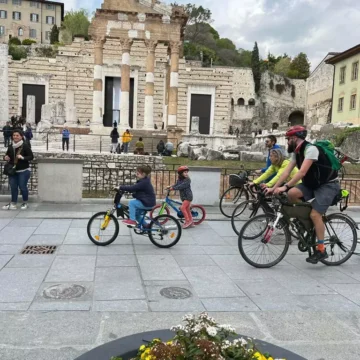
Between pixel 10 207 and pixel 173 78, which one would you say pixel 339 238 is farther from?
pixel 173 78

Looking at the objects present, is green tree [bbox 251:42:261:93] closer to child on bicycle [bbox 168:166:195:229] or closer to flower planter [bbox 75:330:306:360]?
child on bicycle [bbox 168:166:195:229]

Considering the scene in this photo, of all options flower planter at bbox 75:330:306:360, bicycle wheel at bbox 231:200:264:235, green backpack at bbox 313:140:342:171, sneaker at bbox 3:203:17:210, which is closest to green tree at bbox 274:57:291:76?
bicycle wheel at bbox 231:200:264:235

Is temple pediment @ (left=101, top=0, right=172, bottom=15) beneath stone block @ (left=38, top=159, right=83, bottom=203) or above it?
above

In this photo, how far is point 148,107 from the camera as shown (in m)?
33.7

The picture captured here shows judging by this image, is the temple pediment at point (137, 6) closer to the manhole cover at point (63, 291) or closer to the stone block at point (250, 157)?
the stone block at point (250, 157)

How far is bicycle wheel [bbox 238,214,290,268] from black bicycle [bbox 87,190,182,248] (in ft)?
4.87

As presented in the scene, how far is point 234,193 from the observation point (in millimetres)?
10414

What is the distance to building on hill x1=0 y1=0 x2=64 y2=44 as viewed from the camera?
288 feet

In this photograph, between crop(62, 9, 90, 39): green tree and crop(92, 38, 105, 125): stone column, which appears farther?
crop(62, 9, 90, 39): green tree


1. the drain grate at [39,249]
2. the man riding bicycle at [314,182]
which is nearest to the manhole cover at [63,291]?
the drain grate at [39,249]

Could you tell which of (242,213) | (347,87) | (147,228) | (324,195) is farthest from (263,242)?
(347,87)

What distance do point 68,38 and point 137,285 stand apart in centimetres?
7036

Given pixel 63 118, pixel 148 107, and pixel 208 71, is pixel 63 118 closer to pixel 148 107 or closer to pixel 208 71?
pixel 148 107

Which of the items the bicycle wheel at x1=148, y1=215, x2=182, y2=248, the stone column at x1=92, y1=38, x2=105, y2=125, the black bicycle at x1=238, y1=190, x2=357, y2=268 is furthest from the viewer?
the stone column at x1=92, y1=38, x2=105, y2=125
